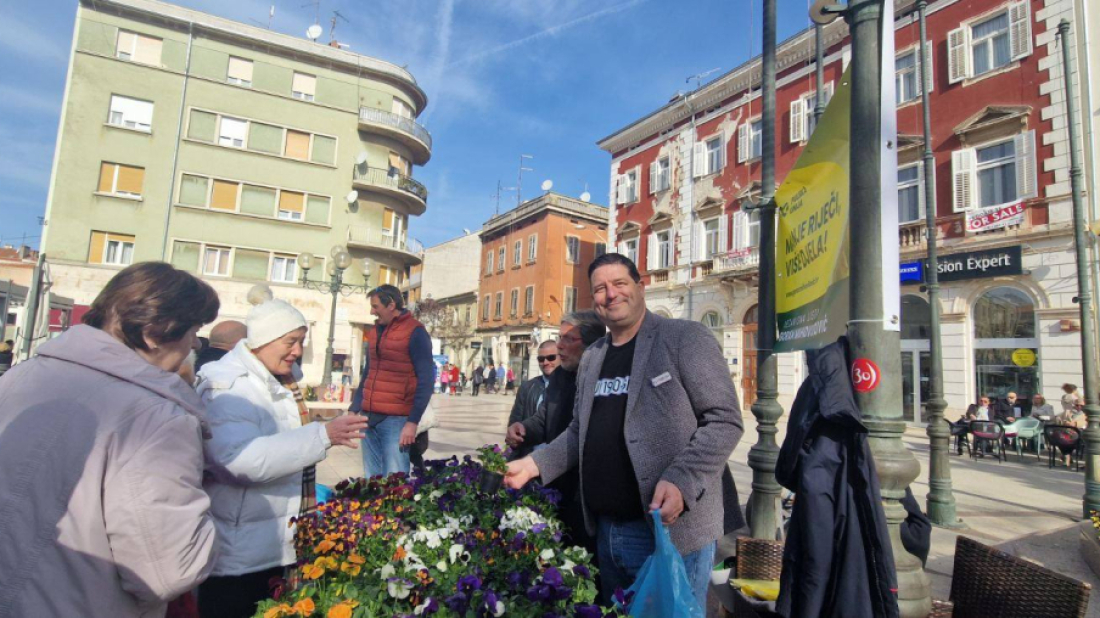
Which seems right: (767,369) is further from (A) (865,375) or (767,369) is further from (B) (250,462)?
(B) (250,462)

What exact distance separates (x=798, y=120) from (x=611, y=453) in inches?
825

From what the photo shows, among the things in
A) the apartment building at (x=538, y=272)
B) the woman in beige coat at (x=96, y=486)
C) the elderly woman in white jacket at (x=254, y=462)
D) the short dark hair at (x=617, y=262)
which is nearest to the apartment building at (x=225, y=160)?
the apartment building at (x=538, y=272)

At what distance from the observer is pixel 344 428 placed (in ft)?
8.18

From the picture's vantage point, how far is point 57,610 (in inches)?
56.9

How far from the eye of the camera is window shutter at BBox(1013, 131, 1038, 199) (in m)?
14.1

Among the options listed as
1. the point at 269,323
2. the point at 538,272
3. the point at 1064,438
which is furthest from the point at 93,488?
the point at 538,272

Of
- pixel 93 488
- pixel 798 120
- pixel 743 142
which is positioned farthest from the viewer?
pixel 743 142

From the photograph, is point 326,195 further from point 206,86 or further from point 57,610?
point 57,610

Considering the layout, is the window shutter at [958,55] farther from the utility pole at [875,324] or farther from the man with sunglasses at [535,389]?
the man with sunglasses at [535,389]

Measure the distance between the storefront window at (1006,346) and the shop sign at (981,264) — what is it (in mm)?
564

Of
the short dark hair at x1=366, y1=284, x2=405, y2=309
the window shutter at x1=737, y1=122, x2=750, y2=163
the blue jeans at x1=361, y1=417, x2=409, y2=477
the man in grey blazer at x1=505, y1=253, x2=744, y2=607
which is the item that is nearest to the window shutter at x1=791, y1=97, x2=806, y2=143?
the window shutter at x1=737, y1=122, x2=750, y2=163

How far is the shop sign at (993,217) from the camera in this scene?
46.7 feet

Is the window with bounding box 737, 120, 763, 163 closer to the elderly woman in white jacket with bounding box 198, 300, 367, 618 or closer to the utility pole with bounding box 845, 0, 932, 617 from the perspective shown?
the utility pole with bounding box 845, 0, 932, 617

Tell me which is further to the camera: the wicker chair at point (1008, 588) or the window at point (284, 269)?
the window at point (284, 269)
